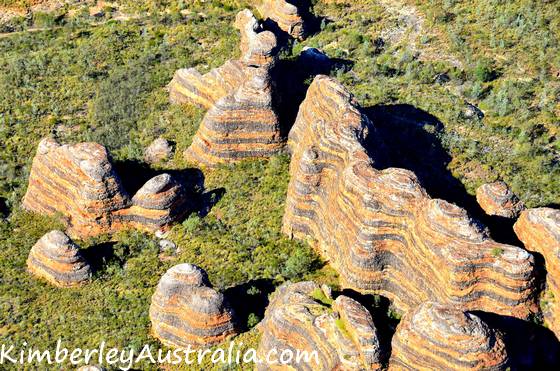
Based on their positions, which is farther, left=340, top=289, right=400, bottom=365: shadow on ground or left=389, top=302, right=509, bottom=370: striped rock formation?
left=340, top=289, right=400, bottom=365: shadow on ground

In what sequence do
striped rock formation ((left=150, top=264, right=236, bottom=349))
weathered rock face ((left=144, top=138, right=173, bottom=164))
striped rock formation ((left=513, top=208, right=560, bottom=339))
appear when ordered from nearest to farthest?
striped rock formation ((left=513, top=208, right=560, bottom=339)) → striped rock formation ((left=150, top=264, right=236, bottom=349)) → weathered rock face ((left=144, top=138, right=173, bottom=164))

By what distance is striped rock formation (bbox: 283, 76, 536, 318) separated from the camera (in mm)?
44062

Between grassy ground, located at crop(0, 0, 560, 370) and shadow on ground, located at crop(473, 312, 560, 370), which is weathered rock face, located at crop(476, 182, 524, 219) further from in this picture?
shadow on ground, located at crop(473, 312, 560, 370)

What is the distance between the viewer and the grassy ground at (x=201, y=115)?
2132 inches

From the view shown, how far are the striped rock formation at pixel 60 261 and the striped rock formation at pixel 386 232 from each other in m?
15.6

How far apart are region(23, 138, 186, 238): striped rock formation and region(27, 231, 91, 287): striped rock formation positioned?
4304mm

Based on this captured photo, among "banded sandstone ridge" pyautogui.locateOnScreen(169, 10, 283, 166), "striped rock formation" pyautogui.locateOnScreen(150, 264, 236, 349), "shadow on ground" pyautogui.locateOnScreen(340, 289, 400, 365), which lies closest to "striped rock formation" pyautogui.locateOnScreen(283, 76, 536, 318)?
"shadow on ground" pyautogui.locateOnScreen(340, 289, 400, 365)

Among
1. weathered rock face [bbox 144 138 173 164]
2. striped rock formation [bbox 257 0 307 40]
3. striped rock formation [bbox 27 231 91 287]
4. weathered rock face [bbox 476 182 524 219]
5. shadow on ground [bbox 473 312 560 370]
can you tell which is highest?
striped rock formation [bbox 257 0 307 40]

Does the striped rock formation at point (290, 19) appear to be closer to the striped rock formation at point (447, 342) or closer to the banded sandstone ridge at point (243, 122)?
the banded sandstone ridge at point (243, 122)

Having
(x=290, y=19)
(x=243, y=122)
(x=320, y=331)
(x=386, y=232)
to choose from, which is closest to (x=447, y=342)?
(x=320, y=331)

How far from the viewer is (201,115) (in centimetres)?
7156

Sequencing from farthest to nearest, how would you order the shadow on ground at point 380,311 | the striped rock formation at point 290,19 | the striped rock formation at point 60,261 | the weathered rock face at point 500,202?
1. the striped rock formation at point 290,19
2. the striped rock formation at point 60,261
3. the weathered rock face at point 500,202
4. the shadow on ground at point 380,311

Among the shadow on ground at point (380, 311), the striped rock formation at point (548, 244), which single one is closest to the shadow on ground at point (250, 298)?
the shadow on ground at point (380, 311)

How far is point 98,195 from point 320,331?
78.7ft
